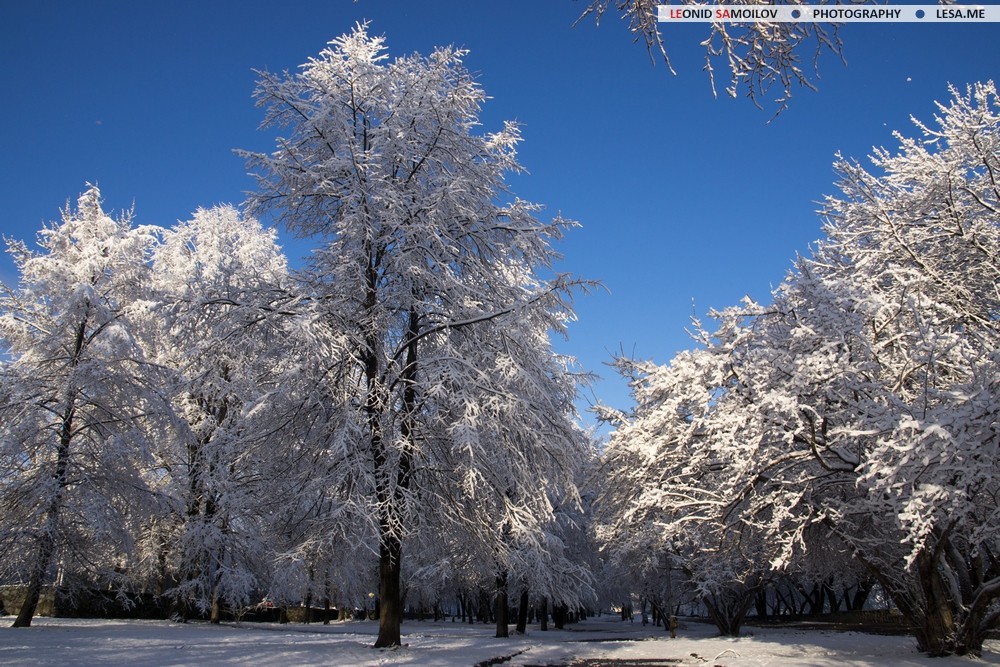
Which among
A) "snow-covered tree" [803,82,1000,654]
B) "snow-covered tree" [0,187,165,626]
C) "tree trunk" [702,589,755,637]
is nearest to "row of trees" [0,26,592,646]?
"snow-covered tree" [0,187,165,626]

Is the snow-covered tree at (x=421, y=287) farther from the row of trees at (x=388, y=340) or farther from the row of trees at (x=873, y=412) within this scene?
the row of trees at (x=873, y=412)

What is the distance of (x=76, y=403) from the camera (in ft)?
60.8

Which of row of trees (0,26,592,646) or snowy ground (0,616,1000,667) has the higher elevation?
row of trees (0,26,592,646)

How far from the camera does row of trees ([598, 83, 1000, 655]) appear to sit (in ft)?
29.1

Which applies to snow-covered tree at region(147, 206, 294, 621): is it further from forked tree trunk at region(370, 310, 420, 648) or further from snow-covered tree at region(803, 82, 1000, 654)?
snow-covered tree at region(803, 82, 1000, 654)

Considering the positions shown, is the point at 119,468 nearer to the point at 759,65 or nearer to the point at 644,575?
the point at 759,65

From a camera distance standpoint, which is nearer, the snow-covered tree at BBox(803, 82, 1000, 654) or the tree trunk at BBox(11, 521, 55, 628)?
the snow-covered tree at BBox(803, 82, 1000, 654)

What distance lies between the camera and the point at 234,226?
88.9ft

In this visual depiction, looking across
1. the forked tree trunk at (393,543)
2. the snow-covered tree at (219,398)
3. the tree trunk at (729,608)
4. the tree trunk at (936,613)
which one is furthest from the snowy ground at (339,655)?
the tree trunk at (729,608)

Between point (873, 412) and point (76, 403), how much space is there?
1882 cm

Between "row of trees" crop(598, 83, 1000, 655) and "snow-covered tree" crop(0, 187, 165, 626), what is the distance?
41.2 ft

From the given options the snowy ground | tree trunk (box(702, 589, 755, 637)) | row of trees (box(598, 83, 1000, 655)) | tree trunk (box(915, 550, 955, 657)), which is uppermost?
row of trees (box(598, 83, 1000, 655))

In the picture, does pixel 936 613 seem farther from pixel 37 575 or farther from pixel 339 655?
pixel 37 575

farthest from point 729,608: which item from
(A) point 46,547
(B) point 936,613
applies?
(A) point 46,547
